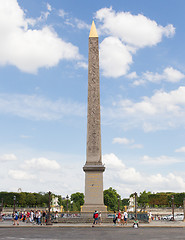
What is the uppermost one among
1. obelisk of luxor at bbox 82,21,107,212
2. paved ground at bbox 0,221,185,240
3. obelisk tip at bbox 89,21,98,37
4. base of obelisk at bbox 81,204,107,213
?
obelisk tip at bbox 89,21,98,37

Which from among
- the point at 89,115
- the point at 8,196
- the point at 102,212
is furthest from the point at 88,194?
the point at 8,196

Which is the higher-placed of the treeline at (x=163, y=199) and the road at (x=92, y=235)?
the treeline at (x=163, y=199)

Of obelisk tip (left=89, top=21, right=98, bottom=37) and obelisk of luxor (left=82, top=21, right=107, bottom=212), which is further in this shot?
obelisk tip (left=89, top=21, right=98, bottom=37)

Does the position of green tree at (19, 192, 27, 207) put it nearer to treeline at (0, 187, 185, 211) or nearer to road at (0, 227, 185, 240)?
treeline at (0, 187, 185, 211)

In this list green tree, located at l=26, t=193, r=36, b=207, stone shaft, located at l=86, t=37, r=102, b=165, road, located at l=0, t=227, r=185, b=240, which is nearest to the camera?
road, located at l=0, t=227, r=185, b=240

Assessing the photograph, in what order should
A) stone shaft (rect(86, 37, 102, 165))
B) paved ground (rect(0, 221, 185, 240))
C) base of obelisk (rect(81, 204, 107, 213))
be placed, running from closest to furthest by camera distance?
paved ground (rect(0, 221, 185, 240)) < base of obelisk (rect(81, 204, 107, 213)) < stone shaft (rect(86, 37, 102, 165))

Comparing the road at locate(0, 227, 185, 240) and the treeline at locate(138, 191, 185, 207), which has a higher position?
the treeline at locate(138, 191, 185, 207)

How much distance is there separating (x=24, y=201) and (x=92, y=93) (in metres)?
68.8


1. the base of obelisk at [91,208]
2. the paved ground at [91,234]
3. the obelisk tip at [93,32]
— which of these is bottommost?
the paved ground at [91,234]

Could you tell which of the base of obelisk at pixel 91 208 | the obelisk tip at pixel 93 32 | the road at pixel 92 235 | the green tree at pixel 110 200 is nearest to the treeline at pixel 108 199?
the green tree at pixel 110 200

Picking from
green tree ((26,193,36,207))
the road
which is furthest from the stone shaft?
green tree ((26,193,36,207))

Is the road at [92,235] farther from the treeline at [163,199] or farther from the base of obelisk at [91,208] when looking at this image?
the treeline at [163,199]

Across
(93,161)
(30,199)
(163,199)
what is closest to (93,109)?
(93,161)

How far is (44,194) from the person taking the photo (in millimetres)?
108938
